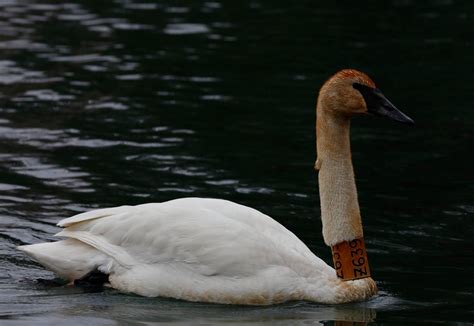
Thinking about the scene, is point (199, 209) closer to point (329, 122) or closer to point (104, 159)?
point (329, 122)

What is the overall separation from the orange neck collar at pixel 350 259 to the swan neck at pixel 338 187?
0.04 m

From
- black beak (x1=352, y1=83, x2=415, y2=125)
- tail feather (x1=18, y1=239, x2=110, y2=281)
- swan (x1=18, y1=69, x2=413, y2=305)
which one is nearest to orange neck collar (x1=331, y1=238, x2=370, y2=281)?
swan (x1=18, y1=69, x2=413, y2=305)

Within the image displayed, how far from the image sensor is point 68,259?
9.74 meters

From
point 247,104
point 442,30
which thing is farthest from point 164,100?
point 442,30

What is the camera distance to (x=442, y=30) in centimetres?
2100

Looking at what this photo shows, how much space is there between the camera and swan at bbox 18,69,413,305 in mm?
9367

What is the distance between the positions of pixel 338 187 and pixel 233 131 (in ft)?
17.7

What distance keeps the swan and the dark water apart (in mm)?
134

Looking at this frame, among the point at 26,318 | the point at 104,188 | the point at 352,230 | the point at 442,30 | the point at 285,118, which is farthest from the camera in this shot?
the point at 442,30

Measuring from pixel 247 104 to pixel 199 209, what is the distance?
6.76 metres

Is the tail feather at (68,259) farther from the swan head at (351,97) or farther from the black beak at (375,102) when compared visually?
the black beak at (375,102)

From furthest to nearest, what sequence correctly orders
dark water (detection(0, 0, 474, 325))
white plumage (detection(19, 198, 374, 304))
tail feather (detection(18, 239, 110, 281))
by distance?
1. dark water (detection(0, 0, 474, 325))
2. tail feather (detection(18, 239, 110, 281))
3. white plumage (detection(19, 198, 374, 304))

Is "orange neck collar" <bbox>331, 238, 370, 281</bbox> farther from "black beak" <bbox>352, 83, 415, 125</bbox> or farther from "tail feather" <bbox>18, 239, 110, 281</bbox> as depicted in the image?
"tail feather" <bbox>18, 239, 110, 281</bbox>

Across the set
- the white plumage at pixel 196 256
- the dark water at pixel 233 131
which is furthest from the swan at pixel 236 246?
the dark water at pixel 233 131
